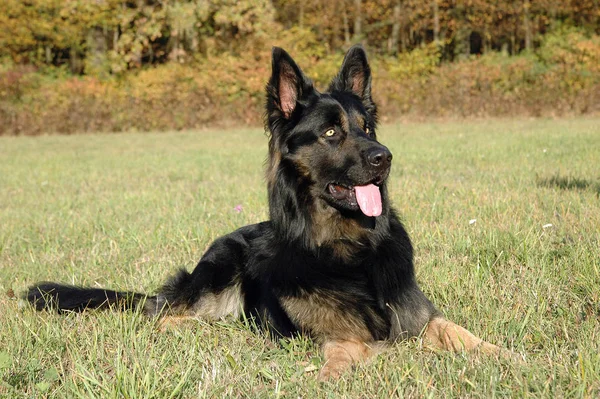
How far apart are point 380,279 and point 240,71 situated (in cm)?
2408

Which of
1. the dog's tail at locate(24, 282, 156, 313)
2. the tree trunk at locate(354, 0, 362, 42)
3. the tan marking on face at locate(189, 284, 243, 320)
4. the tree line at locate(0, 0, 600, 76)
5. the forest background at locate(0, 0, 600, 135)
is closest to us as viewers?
the dog's tail at locate(24, 282, 156, 313)

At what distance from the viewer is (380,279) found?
3252mm

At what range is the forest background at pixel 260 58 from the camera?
23.2 m

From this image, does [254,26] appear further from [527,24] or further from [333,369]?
[333,369]

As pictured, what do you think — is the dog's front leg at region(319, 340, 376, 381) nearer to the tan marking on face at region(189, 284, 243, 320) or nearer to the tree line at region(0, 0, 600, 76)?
the tan marking on face at region(189, 284, 243, 320)

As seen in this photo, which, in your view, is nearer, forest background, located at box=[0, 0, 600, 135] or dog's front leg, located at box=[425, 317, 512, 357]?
dog's front leg, located at box=[425, 317, 512, 357]

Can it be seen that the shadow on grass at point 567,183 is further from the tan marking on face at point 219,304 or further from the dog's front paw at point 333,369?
the dog's front paw at point 333,369

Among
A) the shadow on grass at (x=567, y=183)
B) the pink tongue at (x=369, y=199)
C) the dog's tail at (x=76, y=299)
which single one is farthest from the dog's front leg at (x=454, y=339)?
the shadow on grass at (x=567, y=183)

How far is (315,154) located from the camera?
3459 mm

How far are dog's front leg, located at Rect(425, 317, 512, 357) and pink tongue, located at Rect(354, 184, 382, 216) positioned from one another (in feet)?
2.29

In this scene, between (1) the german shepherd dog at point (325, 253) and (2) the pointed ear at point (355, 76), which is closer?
(1) the german shepherd dog at point (325, 253)

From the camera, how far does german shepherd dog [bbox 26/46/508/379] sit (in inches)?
123

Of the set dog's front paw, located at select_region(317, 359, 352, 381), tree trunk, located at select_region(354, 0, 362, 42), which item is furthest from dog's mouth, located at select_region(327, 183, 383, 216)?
tree trunk, located at select_region(354, 0, 362, 42)

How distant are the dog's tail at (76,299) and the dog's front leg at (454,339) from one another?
1795mm
